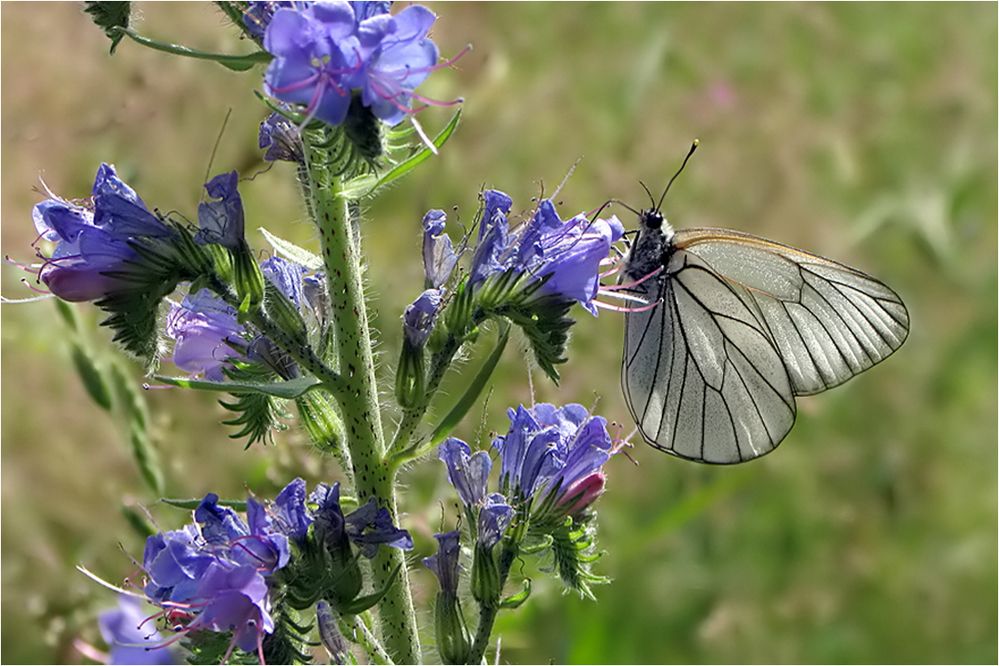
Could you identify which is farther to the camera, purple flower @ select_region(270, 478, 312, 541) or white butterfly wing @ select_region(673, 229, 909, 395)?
white butterfly wing @ select_region(673, 229, 909, 395)

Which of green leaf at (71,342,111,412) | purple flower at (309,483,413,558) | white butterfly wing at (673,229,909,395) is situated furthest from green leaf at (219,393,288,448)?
white butterfly wing at (673,229,909,395)

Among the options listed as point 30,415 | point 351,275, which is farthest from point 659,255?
point 30,415

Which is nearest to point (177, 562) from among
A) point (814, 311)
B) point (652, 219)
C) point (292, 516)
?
point (292, 516)

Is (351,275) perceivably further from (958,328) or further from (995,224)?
(995,224)

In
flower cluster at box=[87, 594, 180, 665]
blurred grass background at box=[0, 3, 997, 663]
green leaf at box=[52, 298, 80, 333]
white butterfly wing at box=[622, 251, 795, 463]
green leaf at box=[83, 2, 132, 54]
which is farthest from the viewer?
blurred grass background at box=[0, 3, 997, 663]

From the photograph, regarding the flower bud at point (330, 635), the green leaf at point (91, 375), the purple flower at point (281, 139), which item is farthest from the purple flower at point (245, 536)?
the green leaf at point (91, 375)

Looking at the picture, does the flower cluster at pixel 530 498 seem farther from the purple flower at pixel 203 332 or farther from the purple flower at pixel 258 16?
the purple flower at pixel 258 16

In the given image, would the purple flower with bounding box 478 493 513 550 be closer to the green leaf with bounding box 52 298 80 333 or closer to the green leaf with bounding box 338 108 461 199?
the green leaf with bounding box 338 108 461 199

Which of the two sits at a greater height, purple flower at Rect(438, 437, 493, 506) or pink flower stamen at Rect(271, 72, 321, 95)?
pink flower stamen at Rect(271, 72, 321, 95)
